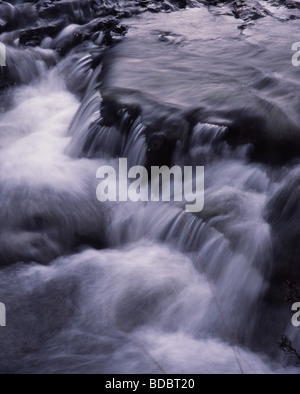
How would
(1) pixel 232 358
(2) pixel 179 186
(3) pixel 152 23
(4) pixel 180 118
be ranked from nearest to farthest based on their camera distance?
(1) pixel 232 358 → (2) pixel 179 186 → (4) pixel 180 118 → (3) pixel 152 23

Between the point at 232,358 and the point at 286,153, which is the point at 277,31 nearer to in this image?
the point at 286,153

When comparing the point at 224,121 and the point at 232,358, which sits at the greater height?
the point at 224,121

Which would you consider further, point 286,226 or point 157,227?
point 157,227

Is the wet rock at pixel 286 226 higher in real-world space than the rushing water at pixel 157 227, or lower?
higher

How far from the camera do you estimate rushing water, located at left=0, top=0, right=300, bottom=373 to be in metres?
4.52

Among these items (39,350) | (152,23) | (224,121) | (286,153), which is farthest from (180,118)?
(152,23)

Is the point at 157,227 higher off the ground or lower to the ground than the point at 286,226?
A: lower

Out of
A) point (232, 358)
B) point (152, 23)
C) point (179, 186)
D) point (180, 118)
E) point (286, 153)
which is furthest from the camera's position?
point (152, 23)

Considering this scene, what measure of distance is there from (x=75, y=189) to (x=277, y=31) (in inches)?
245

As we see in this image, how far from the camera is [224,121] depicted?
21.8 feet

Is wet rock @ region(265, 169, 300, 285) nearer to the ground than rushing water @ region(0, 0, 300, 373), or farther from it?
farther from it

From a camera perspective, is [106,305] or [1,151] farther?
[1,151]

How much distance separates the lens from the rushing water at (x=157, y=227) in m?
4.52

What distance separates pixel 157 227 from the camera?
5996 mm
